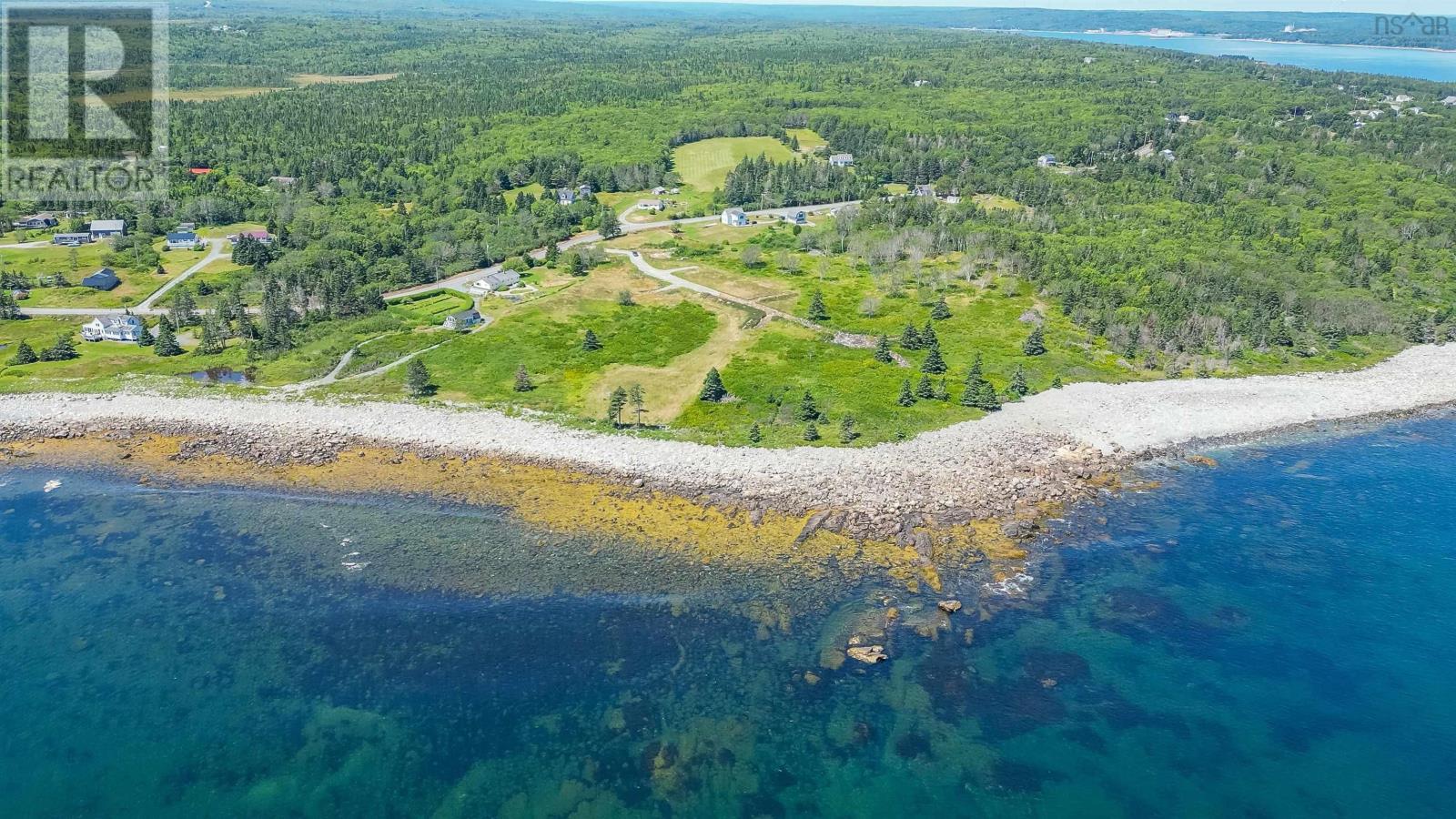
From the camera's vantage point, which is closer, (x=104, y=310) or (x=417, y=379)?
(x=417, y=379)

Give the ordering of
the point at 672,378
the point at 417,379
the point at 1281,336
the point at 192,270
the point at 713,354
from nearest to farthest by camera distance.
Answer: the point at 417,379 → the point at 672,378 → the point at 713,354 → the point at 1281,336 → the point at 192,270

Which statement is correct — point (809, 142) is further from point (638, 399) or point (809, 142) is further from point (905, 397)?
point (638, 399)

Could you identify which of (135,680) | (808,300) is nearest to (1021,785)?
(135,680)

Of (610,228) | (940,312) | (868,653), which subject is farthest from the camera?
(610,228)

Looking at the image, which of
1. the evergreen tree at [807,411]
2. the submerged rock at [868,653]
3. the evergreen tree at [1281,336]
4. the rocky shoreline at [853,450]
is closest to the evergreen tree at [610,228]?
the rocky shoreline at [853,450]

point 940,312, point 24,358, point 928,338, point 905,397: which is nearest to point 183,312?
point 24,358

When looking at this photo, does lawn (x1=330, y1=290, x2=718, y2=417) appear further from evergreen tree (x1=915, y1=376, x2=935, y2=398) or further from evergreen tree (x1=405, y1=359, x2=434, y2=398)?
evergreen tree (x1=915, y1=376, x2=935, y2=398)

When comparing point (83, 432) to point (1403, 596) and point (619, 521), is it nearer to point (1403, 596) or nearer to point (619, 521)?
point (619, 521)
